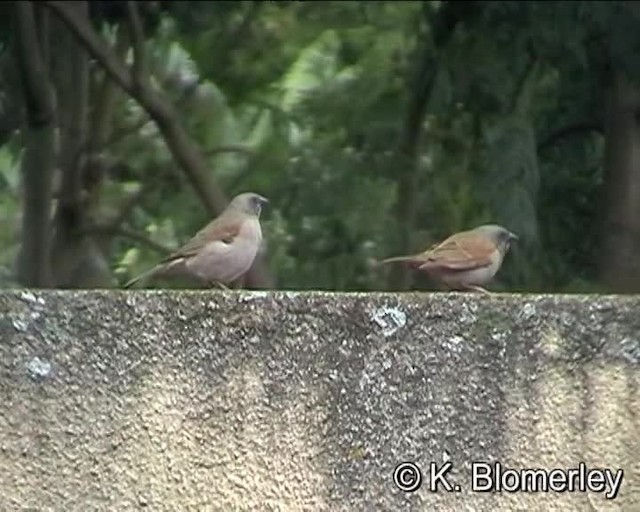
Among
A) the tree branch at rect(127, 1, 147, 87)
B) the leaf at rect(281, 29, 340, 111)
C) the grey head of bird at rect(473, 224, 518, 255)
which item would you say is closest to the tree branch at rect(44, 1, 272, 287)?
the tree branch at rect(127, 1, 147, 87)

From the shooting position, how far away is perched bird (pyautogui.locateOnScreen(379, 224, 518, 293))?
4.71m

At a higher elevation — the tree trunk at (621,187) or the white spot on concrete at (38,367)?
the white spot on concrete at (38,367)

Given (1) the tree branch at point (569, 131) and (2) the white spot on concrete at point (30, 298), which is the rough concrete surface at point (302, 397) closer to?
(2) the white spot on concrete at point (30, 298)

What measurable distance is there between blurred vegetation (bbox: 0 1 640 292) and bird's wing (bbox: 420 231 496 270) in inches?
120

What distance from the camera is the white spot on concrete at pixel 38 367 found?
2.75 meters

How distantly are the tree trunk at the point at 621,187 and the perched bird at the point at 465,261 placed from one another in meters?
3.35

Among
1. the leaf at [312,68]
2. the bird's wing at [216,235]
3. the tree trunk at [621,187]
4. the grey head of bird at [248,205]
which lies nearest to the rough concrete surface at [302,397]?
the bird's wing at [216,235]

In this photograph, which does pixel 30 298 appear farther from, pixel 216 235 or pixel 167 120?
pixel 167 120

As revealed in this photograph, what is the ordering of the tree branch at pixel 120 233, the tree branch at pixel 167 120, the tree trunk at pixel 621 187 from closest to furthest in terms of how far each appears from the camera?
the tree trunk at pixel 621 187 → the tree branch at pixel 167 120 → the tree branch at pixel 120 233

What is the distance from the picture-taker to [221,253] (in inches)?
184

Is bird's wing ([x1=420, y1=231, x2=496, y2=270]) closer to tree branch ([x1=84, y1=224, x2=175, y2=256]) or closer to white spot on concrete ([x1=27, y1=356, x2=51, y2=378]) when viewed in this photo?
white spot on concrete ([x1=27, y1=356, x2=51, y2=378])

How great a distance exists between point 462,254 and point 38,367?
7.13ft

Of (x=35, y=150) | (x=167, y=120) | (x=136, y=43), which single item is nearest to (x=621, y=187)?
(x=167, y=120)

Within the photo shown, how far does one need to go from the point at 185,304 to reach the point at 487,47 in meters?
5.77
